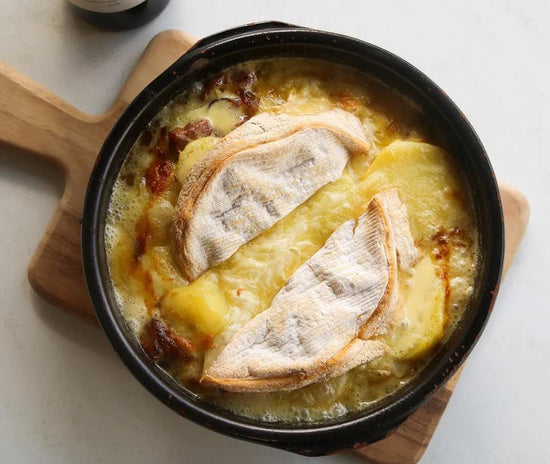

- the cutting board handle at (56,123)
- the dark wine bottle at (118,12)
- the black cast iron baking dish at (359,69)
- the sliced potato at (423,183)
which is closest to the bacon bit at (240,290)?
the black cast iron baking dish at (359,69)

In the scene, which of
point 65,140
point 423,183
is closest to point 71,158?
point 65,140

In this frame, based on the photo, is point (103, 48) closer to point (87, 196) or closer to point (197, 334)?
point (87, 196)

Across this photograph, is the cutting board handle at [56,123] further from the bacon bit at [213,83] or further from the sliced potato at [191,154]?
the sliced potato at [191,154]

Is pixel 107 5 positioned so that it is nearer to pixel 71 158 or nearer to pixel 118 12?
pixel 118 12

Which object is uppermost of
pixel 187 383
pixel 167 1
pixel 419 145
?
pixel 419 145

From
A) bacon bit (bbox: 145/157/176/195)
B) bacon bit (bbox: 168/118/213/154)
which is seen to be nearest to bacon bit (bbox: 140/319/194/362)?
bacon bit (bbox: 145/157/176/195)

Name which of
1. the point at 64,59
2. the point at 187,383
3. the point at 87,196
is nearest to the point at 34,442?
the point at 187,383
